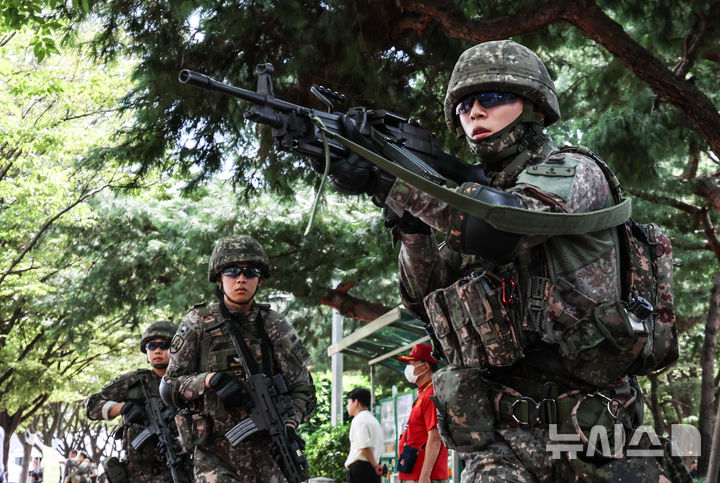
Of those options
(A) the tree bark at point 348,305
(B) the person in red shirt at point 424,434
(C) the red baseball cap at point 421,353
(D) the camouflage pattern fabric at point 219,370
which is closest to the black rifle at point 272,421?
(D) the camouflage pattern fabric at point 219,370

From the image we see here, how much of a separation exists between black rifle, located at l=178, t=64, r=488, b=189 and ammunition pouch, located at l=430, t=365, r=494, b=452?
0.76 meters

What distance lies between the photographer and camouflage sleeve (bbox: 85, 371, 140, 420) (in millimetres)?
9062

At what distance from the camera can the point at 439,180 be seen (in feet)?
10.6

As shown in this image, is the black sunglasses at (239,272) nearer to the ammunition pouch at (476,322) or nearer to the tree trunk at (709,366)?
the ammunition pouch at (476,322)

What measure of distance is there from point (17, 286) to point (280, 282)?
984cm

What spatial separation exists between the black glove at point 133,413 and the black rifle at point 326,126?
246 inches

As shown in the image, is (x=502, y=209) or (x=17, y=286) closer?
A: (x=502, y=209)

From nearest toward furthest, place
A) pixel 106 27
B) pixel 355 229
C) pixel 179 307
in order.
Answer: pixel 106 27, pixel 355 229, pixel 179 307

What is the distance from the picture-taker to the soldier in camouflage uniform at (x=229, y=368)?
19.8 feet

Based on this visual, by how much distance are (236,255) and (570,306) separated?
3987mm

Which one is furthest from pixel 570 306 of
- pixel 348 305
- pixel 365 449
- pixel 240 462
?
pixel 348 305

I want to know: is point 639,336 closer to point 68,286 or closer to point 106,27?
point 106,27

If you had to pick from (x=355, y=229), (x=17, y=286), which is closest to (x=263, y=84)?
(x=355, y=229)

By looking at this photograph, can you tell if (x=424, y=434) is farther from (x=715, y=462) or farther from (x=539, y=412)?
(x=539, y=412)
